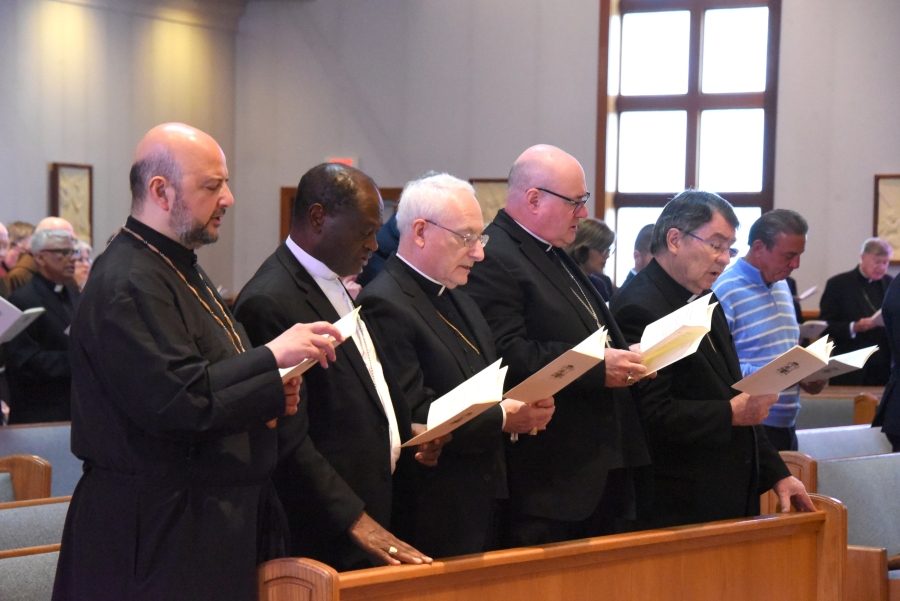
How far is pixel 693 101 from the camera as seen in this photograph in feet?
34.9

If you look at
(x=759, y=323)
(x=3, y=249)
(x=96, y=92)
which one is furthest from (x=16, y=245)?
(x=759, y=323)

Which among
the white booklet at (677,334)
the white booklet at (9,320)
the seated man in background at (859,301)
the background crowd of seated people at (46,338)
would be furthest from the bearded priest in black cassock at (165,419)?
the seated man in background at (859,301)

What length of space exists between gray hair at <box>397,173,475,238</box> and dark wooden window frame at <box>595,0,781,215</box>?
25.8ft

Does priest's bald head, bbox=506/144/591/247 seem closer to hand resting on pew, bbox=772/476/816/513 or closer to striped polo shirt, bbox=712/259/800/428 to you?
hand resting on pew, bbox=772/476/816/513

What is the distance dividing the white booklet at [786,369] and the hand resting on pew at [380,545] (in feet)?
3.31

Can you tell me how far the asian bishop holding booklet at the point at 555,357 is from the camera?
9.82 ft

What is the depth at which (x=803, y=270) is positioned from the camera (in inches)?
398

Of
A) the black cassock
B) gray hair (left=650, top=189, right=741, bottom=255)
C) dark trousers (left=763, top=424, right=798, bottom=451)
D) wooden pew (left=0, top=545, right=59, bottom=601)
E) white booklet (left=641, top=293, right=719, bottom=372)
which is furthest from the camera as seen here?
dark trousers (left=763, top=424, right=798, bottom=451)

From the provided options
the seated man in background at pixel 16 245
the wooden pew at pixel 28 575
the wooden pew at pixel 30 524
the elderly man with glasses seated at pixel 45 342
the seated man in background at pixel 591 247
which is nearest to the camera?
the wooden pew at pixel 28 575

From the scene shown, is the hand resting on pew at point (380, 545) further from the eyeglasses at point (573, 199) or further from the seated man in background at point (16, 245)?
the seated man in background at point (16, 245)

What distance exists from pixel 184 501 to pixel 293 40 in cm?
1041

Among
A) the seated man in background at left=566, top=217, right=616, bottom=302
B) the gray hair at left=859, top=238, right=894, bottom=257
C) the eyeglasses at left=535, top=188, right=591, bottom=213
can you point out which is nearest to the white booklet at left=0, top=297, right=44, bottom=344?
the eyeglasses at left=535, top=188, right=591, bottom=213

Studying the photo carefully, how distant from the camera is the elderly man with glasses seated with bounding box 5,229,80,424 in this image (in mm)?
5020

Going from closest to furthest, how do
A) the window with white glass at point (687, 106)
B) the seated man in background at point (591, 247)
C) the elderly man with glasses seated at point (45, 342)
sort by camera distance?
the elderly man with glasses seated at point (45, 342) → the seated man in background at point (591, 247) → the window with white glass at point (687, 106)
